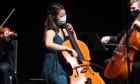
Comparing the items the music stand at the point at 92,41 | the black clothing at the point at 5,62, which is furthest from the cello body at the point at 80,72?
the black clothing at the point at 5,62

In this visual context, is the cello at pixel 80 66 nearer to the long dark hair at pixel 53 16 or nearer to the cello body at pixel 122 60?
the long dark hair at pixel 53 16

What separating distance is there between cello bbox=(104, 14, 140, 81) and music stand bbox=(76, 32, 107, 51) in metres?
0.20

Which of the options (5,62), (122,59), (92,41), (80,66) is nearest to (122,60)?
(122,59)

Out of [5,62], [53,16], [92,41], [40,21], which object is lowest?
[5,62]

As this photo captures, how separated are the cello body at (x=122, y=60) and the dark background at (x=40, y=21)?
161cm

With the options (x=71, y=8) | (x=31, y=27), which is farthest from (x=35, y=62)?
(x=71, y=8)

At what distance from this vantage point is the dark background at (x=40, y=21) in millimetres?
6035

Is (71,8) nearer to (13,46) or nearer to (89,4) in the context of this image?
(89,4)

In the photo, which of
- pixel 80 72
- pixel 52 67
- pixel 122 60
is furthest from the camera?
pixel 122 60

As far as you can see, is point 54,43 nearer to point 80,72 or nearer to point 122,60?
point 80,72

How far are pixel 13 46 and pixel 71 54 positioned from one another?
133cm

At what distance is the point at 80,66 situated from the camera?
12.5 feet

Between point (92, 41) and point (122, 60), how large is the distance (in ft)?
1.21

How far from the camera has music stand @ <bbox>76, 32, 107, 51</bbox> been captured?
13.5 ft
